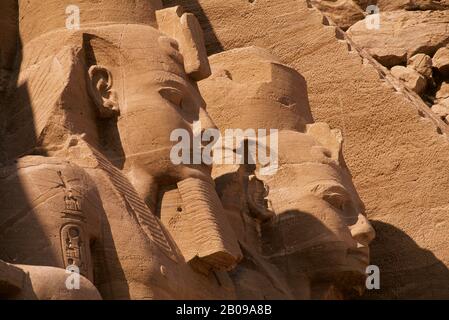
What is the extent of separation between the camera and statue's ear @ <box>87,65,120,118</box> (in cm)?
1214

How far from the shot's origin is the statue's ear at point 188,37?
494 inches

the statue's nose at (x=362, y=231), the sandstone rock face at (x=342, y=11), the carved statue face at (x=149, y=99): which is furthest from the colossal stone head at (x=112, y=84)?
the sandstone rock face at (x=342, y=11)

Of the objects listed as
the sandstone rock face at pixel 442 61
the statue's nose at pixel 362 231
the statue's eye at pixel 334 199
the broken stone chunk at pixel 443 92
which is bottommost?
the broken stone chunk at pixel 443 92

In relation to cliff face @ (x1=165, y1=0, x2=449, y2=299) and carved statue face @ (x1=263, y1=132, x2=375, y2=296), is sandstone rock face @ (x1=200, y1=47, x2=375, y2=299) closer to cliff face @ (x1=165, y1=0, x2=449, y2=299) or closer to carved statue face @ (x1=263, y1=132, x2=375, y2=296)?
carved statue face @ (x1=263, y1=132, x2=375, y2=296)

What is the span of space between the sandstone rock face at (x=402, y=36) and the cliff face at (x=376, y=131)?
1.31 m

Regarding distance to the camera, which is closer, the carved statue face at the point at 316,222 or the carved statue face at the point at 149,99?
the carved statue face at the point at 149,99

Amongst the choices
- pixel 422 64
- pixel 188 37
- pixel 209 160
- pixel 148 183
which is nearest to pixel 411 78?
pixel 422 64

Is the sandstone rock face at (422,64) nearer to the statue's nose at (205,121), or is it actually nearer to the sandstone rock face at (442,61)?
the sandstone rock face at (442,61)

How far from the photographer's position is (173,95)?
1226 cm

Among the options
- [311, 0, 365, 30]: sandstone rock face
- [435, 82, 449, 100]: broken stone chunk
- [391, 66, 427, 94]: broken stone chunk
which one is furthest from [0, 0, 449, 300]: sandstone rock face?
[311, 0, 365, 30]: sandstone rock face
